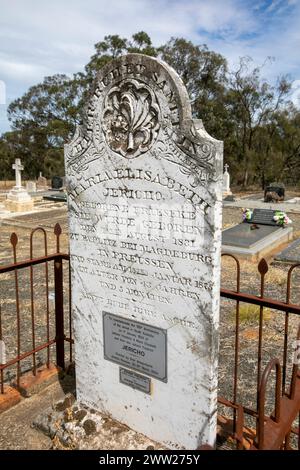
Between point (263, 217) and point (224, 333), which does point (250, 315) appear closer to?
point (224, 333)

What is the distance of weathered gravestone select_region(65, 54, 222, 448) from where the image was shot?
79.4 inches

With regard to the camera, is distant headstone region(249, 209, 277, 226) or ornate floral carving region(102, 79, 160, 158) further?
distant headstone region(249, 209, 277, 226)

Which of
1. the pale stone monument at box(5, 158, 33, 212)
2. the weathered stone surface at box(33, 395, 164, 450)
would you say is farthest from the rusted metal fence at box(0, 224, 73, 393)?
the pale stone monument at box(5, 158, 33, 212)

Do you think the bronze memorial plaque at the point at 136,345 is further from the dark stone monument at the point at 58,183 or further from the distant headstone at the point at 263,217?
the dark stone monument at the point at 58,183

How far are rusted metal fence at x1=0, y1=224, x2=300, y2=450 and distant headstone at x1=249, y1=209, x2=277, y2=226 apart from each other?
6.04 m

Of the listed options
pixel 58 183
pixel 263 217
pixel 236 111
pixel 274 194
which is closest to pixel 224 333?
pixel 263 217

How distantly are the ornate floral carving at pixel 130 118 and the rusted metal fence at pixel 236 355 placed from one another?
3.03 ft

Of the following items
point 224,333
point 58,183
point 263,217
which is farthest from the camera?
point 58,183

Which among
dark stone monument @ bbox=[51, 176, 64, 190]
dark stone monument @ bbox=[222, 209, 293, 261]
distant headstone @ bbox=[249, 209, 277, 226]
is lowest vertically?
dark stone monument @ bbox=[222, 209, 293, 261]

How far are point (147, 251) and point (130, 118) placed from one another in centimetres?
80

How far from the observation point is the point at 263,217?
10.7 meters

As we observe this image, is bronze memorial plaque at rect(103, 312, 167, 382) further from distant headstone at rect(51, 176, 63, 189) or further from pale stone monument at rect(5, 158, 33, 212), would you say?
distant headstone at rect(51, 176, 63, 189)

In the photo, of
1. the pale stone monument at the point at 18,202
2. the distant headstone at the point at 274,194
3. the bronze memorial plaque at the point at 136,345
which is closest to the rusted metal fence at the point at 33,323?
the bronze memorial plaque at the point at 136,345
